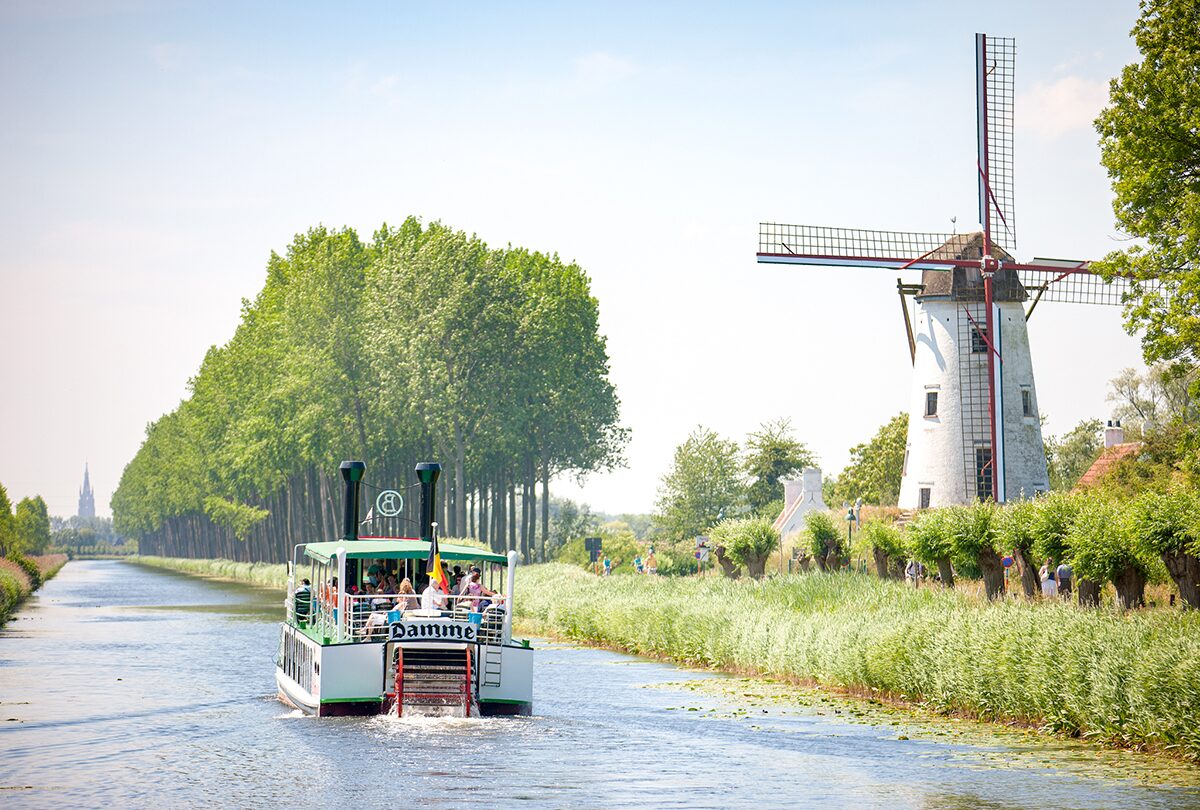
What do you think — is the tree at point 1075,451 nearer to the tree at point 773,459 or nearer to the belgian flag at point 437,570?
the tree at point 773,459

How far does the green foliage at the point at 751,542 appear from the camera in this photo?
59625 millimetres

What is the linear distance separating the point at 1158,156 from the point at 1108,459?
125 ft

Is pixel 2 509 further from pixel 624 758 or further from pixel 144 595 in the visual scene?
pixel 624 758

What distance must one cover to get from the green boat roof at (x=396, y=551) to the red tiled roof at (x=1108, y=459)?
149ft

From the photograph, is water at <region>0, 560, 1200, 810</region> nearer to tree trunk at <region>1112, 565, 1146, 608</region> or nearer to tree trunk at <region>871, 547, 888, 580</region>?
tree trunk at <region>1112, 565, 1146, 608</region>

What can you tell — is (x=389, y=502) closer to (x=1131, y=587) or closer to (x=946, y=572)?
(x=1131, y=587)

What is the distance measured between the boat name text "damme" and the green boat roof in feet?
9.16

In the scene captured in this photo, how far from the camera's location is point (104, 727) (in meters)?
33.3

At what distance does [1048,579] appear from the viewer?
5119cm

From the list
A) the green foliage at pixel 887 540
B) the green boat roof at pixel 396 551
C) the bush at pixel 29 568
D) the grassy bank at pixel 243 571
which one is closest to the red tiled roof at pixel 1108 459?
the green foliage at pixel 887 540

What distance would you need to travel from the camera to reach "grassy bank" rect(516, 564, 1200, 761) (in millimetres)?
27641

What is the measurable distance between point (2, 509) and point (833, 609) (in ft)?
298

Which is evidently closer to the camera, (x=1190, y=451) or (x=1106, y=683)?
(x=1106, y=683)

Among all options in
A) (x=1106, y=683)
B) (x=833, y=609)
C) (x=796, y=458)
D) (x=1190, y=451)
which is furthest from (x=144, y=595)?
(x=1106, y=683)
